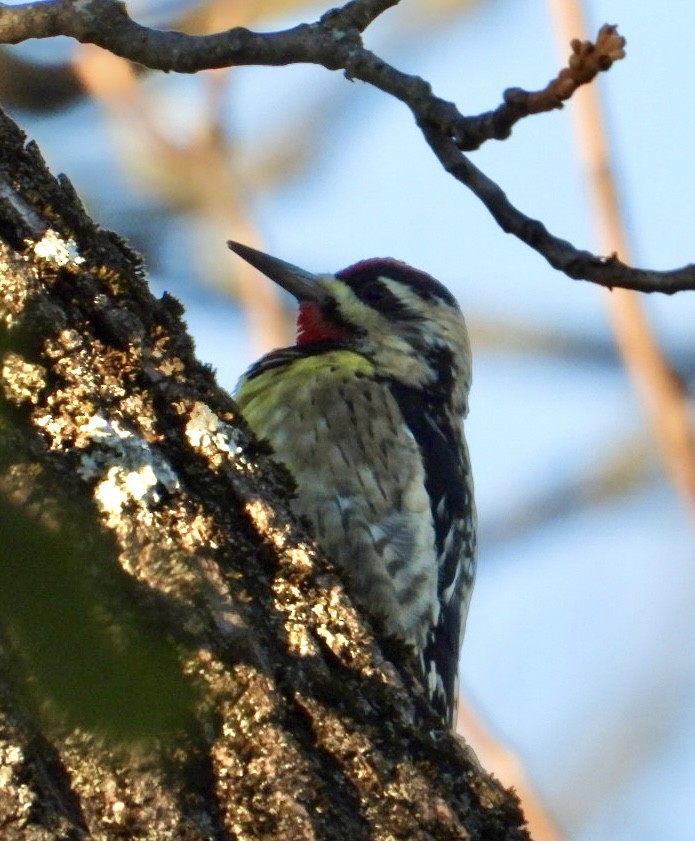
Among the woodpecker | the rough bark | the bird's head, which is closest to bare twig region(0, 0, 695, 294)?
the rough bark

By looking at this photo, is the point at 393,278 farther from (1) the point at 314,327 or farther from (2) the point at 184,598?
(2) the point at 184,598

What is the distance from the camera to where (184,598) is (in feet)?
5.53

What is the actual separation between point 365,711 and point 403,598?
135cm

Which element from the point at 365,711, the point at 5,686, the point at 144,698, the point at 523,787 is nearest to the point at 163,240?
the point at 523,787

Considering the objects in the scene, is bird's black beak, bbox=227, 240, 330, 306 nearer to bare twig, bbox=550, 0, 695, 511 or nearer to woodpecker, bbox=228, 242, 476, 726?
woodpecker, bbox=228, 242, 476, 726

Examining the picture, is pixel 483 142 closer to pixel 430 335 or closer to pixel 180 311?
pixel 180 311

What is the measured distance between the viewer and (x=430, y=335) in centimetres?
400

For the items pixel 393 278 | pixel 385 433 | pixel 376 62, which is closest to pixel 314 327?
pixel 393 278

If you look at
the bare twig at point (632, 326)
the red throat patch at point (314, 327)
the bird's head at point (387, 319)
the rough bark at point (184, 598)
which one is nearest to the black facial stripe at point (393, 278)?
the bird's head at point (387, 319)

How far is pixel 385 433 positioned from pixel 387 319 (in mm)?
704

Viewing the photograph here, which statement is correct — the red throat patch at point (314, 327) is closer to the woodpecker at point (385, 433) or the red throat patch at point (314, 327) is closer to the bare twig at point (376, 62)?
the woodpecker at point (385, 433)

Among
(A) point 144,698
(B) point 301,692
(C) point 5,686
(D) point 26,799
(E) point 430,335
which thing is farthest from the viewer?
(E) point 430,335

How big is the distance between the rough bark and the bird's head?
1.77m

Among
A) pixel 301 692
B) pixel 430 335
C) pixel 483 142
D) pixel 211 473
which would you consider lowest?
pixel 301 692
